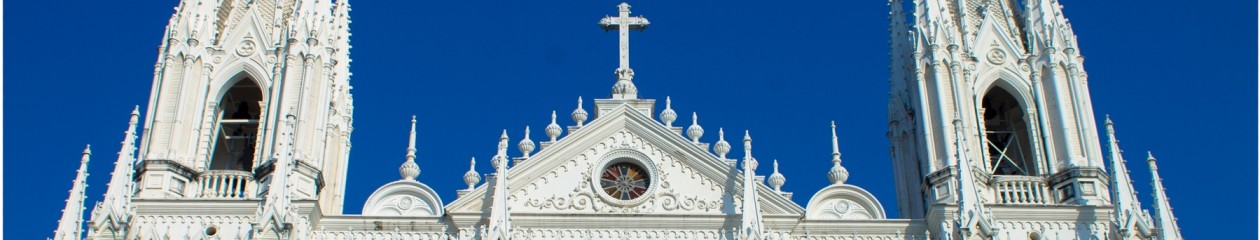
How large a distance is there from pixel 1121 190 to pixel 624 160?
685 cm

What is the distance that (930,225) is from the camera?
24297 millimetres

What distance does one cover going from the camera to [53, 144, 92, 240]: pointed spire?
74.5 ft

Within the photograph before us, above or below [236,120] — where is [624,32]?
above

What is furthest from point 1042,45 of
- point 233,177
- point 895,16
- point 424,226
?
point 233,177

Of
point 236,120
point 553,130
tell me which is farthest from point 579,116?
point 236,120

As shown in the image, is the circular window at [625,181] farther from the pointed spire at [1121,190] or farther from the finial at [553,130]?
the pointed spire at [1121,190]

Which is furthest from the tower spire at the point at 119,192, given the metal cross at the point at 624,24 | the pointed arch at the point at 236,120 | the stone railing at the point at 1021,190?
the stone railing at the point at 1021,190

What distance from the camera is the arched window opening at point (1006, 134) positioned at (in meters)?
27.2

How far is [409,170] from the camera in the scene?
25.6 metres

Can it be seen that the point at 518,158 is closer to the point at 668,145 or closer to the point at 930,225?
the point at 668,145

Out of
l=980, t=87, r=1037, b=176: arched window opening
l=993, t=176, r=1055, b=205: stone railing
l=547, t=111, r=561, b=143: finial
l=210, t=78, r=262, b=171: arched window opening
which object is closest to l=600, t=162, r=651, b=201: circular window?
l=547, t=111, r=561, b=143: finial

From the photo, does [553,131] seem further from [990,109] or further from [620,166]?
[990,109]

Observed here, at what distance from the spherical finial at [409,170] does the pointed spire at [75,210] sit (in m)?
4.35

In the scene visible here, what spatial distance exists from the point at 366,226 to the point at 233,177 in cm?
207
